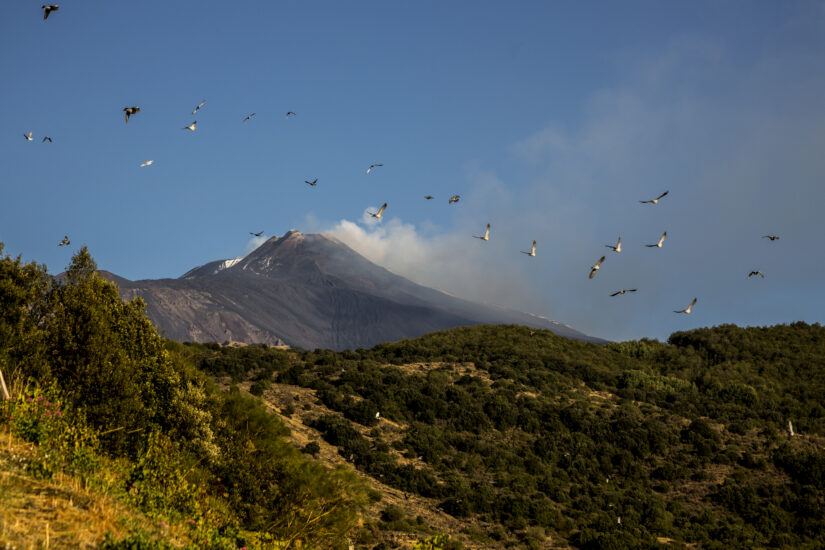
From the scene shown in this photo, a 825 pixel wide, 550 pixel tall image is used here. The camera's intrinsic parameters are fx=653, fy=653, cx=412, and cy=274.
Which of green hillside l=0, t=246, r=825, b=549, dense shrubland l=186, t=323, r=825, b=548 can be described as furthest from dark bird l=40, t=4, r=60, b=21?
dense shrubland l=186, t=323, r=825, b=548

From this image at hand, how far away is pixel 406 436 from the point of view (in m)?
52.2

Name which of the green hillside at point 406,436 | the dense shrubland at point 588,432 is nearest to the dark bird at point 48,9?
the green hillside at point 406,436

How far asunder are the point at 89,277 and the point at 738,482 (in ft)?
151

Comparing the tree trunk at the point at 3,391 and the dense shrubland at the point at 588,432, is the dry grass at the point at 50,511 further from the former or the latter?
the dense shrubland at the point at 588,432

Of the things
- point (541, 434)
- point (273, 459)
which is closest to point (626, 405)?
point (541, 434)

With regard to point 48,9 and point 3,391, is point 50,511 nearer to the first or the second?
point 3,391

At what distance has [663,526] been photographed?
138 ft

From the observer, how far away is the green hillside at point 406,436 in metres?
18.2

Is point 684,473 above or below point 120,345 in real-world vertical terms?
below

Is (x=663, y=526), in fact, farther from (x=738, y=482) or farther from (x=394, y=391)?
(x=394, y=391)

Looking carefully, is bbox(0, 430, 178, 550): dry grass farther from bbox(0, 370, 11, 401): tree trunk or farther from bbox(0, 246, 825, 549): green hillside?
bbox(0, 370, 11, 401): tree trunk

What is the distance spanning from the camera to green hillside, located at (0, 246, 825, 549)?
18.2m

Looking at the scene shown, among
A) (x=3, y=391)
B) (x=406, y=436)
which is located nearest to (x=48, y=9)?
(x=3, y=391)

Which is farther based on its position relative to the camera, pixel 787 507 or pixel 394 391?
pixel 394 391
